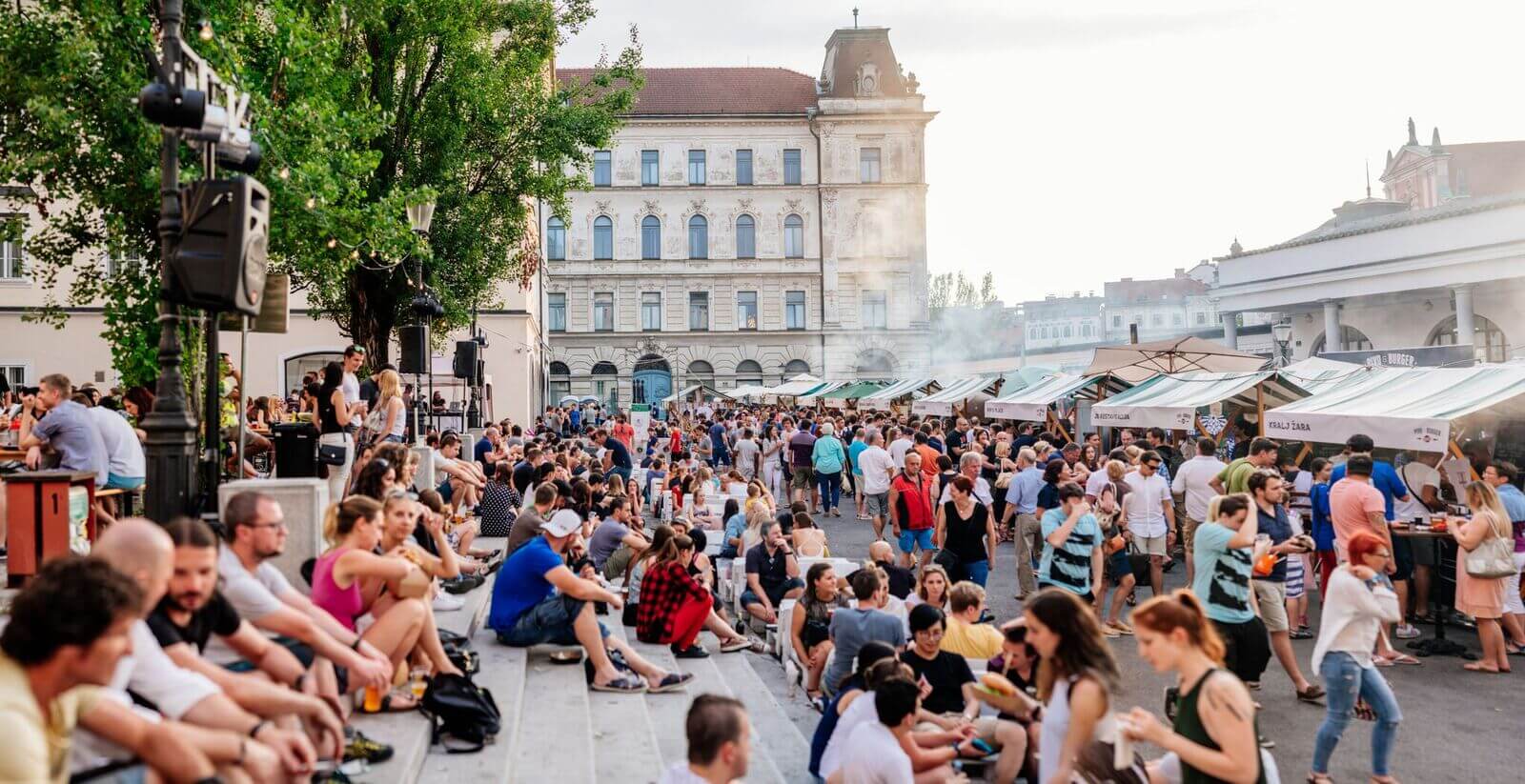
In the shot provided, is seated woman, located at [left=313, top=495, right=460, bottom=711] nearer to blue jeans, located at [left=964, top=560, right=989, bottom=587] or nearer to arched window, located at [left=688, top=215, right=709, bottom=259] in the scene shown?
blue jeans, located at [left=964, top=560, right=989, bottom=587]

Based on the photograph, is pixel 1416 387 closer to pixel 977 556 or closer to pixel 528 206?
pixel 977 556

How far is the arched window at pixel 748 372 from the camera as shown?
2431 inches

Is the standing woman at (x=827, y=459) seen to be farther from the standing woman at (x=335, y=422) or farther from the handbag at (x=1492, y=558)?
the handbag at (x=1492, y=558)

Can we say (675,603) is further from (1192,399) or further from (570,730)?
(1192,399)

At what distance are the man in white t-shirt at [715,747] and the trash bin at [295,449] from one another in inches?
298

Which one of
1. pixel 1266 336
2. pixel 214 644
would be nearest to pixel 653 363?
pixel 1266 336

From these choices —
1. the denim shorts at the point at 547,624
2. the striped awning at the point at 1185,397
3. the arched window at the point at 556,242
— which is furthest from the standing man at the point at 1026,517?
the arched window at the point at 556,242

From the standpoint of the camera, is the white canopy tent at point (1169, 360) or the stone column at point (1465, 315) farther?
the stone column at point (1465, 315)

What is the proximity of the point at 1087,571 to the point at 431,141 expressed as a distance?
51.3 ft

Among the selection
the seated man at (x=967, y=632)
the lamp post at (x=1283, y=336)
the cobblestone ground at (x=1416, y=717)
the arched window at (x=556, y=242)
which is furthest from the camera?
the arched window at (x=556, y=242)

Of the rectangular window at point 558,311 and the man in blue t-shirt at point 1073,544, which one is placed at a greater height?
the rectangular window at point 558,311

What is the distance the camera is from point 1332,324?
40688mm

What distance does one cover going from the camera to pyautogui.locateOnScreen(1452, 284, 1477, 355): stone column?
34753mm

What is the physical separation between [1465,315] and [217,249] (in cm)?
3875
